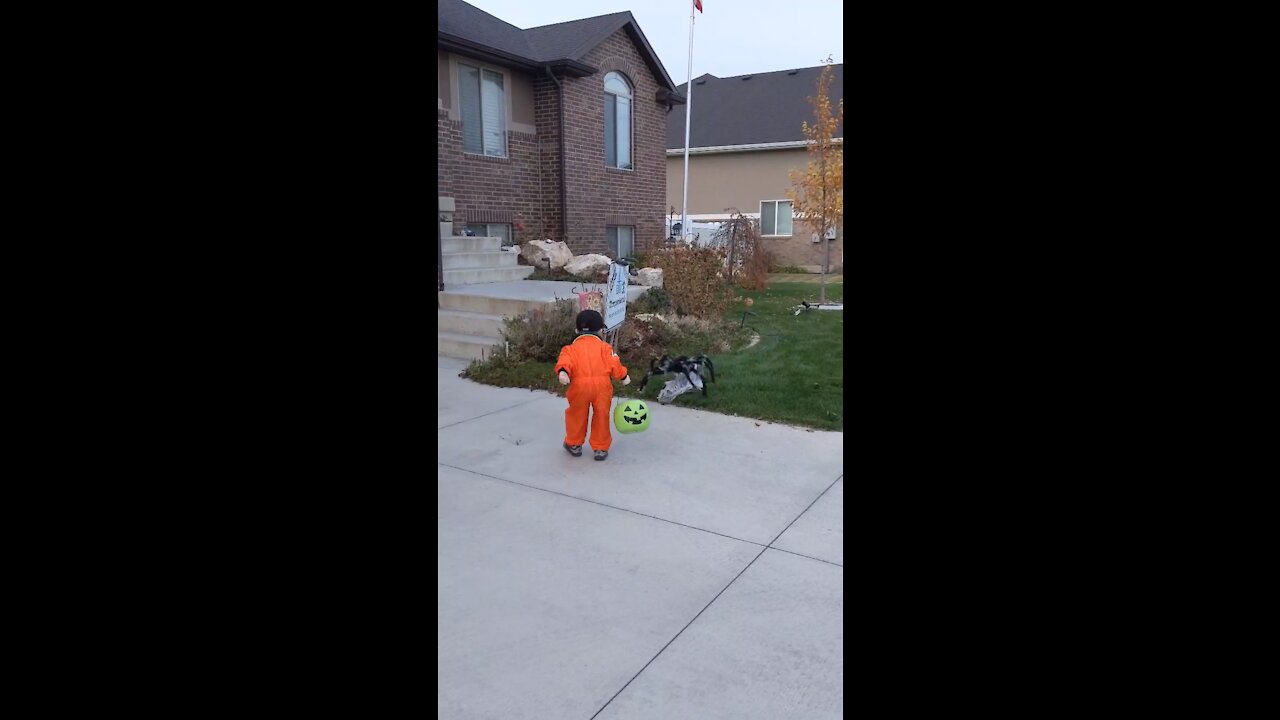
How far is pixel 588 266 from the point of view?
13445 millimetres

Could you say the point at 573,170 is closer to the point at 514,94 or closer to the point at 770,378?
the point at 514,94

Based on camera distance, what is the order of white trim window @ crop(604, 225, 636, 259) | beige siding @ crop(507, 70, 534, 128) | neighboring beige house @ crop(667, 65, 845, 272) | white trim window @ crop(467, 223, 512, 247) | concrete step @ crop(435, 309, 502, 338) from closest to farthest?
concrete step @ crop(435, 309, 502, 338)
white trim window @ crop(467, 223, 512, 247)
beige siding @ crop(507, 70, 534, 128)
white trim window @ crop(604, 225, 636, 259)
neighboring beige house @ crop(667, 65, 845, 272)

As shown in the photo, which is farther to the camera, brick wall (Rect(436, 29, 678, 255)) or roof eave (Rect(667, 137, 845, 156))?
roof eave (Rect(667, 137, 845, 156))

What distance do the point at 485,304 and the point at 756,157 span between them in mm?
17596

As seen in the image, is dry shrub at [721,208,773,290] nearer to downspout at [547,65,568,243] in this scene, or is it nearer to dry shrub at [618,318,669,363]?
downspout at [547,65,568,243]

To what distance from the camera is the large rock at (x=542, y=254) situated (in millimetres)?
13820

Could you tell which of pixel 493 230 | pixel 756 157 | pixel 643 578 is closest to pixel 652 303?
pixel 493 230

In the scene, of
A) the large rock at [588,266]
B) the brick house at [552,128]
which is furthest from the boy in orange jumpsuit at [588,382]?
the brick house at [552,128]

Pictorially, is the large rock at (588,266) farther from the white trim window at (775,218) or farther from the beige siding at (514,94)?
the white trim window at (775,218)

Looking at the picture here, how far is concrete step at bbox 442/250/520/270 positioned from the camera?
38.3 feet

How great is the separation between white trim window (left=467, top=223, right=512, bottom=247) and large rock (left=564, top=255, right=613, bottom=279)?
62.7 inches

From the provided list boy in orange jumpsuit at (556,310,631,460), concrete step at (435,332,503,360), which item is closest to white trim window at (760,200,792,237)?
concrete step at (435,332,503,360)
